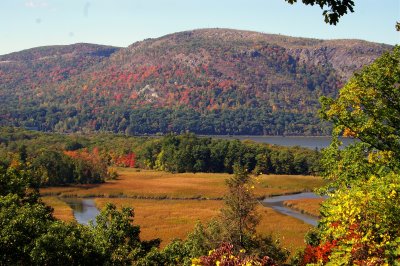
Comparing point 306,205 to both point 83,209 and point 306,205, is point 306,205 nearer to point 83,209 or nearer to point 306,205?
point 306,205

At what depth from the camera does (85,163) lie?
12700 centimetres

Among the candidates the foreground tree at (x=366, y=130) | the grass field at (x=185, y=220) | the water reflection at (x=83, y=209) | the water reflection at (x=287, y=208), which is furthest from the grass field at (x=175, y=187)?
the foreground tree at (x=366, y=130)

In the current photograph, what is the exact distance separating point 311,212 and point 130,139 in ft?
412

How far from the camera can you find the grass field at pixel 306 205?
84.3 meters

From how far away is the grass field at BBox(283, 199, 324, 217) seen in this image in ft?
277

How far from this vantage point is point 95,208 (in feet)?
294

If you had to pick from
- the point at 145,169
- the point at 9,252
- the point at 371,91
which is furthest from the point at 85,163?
the point at 371,91

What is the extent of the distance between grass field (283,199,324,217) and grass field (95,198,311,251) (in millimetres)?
5880

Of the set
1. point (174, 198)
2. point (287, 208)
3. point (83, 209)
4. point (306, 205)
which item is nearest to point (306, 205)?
point (306, 205)

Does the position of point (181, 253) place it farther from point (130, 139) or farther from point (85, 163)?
point (130, 139)

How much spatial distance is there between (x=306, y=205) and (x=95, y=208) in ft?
134

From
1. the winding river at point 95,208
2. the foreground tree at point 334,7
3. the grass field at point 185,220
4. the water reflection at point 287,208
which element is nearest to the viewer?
the foreground tree at point 334,7

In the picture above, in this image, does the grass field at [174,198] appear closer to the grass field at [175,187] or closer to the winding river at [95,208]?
the grass field at [175,187]

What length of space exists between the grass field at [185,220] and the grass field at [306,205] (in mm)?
5880
